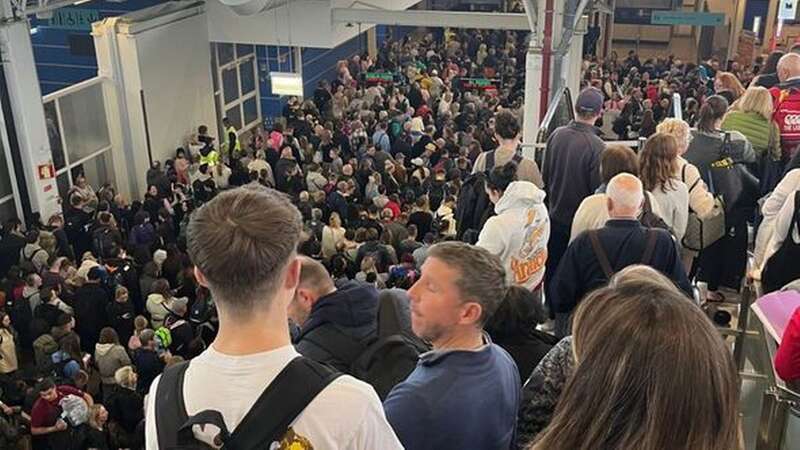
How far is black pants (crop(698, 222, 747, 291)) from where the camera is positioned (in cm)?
546

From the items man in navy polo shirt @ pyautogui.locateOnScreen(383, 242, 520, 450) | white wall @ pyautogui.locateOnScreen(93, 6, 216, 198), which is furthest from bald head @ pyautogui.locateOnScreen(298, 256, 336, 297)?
white wall @ pyautogui.locateOnScreen(93, 6, 216, 198)

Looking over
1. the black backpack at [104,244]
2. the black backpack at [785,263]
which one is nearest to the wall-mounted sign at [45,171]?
the black backpack at [104,244]

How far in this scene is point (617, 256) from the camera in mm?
3740

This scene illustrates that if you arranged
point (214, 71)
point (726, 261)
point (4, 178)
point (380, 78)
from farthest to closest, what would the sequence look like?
point (380, 78)
point (214, 71)
point (4, 178)
point (726, 261)

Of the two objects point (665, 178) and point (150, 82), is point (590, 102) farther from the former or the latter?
point (150, 82)

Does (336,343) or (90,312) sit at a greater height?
(336,343)

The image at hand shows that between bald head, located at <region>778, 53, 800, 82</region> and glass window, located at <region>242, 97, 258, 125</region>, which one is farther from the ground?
bald head, located at <region>778, 53, 800, 82</region>

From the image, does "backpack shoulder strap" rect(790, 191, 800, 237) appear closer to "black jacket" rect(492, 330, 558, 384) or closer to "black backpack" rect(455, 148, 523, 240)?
"black jacket" rect(492, 330, 558, 384)

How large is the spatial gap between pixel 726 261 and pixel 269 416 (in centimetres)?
464

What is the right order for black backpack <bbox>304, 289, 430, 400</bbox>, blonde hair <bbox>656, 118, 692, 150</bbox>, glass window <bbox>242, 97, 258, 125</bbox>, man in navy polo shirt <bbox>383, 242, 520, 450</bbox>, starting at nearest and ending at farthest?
man in navy polo shirt <bbox>383, 242, 520, 450</bbox> → black backpack <bbox>304, 289, 430, 400</bbox> → blonde hair <bbox>656, 118, 692, 150</bbox> → glass window <bbox>242, 97, 258, 125</bbox>

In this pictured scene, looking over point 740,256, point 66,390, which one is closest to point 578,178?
point 740,256

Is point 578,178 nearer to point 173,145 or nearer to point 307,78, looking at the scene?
point 173,145

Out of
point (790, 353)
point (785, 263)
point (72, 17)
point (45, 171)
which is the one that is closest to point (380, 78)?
point (72, 17)

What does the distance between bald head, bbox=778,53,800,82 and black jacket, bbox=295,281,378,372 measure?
15.5 feet
